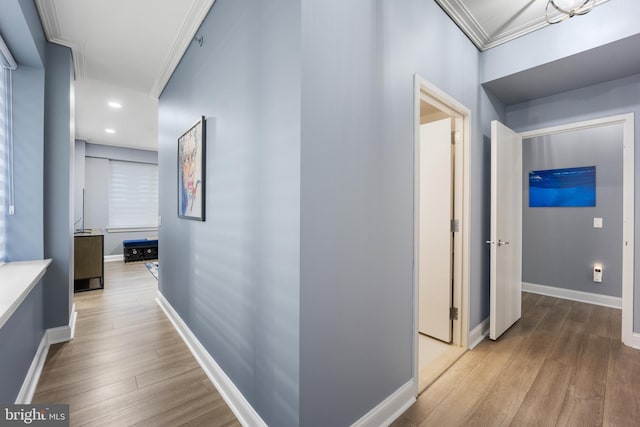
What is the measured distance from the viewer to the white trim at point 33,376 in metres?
1.66

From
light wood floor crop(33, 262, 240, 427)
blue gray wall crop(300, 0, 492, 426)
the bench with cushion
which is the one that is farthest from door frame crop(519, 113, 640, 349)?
the bench with cushion

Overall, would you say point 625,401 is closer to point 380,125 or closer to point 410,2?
point 380,125

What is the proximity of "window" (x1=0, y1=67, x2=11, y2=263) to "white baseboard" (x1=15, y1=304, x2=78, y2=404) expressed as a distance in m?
0.79

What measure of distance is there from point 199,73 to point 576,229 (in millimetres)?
4832

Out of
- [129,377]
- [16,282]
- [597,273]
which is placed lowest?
[129,377]

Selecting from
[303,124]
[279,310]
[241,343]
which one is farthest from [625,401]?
[303,124]

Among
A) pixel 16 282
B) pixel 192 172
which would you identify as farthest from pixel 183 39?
pixel 16 282

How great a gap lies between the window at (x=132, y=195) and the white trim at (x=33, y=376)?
4.86m

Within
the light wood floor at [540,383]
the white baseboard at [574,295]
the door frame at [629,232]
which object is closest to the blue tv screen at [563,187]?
the white baseboard at [574,295]

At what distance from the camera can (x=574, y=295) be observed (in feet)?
11.9

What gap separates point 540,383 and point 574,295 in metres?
2.54

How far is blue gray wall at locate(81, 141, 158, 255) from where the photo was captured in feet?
19.6

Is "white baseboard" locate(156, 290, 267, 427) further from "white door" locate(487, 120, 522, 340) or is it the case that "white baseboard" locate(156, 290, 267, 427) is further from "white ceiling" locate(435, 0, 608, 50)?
"white ceiling" locate(435, 0, 608, 50)

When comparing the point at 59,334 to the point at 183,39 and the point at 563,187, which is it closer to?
Result: the point at 183,39
